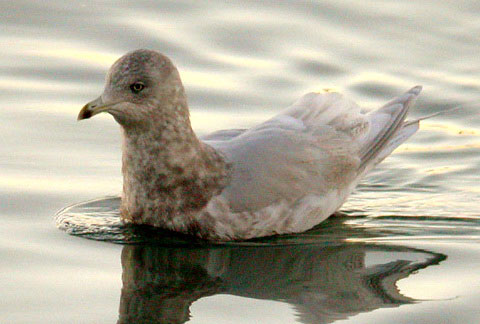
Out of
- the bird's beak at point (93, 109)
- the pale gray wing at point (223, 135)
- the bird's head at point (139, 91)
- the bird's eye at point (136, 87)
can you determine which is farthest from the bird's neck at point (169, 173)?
the pale gray wing at point (223, 135)

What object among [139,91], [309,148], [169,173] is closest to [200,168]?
[169,173]

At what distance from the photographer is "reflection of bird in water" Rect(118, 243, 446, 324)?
7504 millimetres

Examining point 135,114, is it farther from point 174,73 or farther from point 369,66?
point 369,66

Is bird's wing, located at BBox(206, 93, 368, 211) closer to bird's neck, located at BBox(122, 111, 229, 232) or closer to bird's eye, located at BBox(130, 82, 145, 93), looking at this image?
bird's neck, located at BBox(122, 111, 229, 232)

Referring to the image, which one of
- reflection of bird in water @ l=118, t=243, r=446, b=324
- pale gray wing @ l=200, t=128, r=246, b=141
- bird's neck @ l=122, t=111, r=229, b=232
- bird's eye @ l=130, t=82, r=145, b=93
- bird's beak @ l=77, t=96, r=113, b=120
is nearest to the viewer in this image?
reflection of bird in water @ l=118, t=243, r=446, b=324

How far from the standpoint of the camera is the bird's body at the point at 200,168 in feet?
28.2

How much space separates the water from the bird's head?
2.69 ft

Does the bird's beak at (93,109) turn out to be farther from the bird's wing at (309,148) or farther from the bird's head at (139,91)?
the bird's wing at (309,148)

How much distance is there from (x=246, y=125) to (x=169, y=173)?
7.84 ft

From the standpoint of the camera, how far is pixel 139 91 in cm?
856

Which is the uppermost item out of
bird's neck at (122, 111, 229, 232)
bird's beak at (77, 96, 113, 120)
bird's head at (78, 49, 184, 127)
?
bird's head at (78, 49, 184, 127)

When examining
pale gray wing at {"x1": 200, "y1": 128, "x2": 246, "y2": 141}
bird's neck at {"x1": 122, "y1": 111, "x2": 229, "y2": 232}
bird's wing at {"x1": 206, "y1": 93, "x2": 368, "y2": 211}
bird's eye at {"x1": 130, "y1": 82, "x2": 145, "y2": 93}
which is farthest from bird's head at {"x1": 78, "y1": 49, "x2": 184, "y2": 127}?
pale gray wing at {"x1": 200, "y1": 128, "x2": 246, "y2": 141}

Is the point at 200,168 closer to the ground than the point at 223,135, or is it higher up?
closer to the ground

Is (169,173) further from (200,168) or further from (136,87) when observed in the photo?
→ (136,87)
